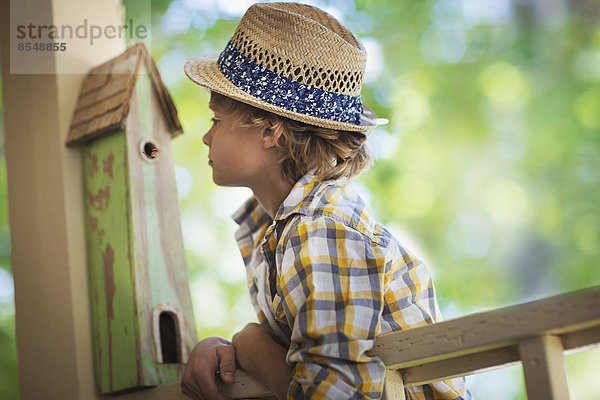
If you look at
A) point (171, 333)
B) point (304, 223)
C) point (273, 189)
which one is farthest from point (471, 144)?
point (304, 223)

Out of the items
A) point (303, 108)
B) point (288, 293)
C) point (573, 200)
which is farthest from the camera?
point (573, 200)

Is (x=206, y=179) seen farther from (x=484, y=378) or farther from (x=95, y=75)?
(x=95, y=75)

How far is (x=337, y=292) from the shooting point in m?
1.13

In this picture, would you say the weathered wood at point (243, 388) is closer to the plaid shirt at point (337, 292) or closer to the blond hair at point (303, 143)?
the plaid shirt at point (337, 292)

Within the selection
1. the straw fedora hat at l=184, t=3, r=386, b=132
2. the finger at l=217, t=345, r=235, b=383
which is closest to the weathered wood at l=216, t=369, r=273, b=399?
the finger at l=217, t=345, r=235, b=383

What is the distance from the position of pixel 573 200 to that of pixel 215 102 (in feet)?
14.3

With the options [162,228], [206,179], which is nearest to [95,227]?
[162,228]

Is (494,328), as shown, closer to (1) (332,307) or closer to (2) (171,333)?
(1) (332,307)

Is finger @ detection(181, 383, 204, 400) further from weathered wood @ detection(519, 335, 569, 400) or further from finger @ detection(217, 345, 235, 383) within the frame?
weathered wood @ detection(519, 335, 569, 400)

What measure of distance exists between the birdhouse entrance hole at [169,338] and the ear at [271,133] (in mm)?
496

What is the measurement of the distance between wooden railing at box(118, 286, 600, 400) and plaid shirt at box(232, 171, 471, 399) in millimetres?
79

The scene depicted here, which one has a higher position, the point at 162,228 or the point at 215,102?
Answer: the point at 215,102

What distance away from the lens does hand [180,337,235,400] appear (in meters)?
1.23

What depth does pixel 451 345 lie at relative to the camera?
910 mm
